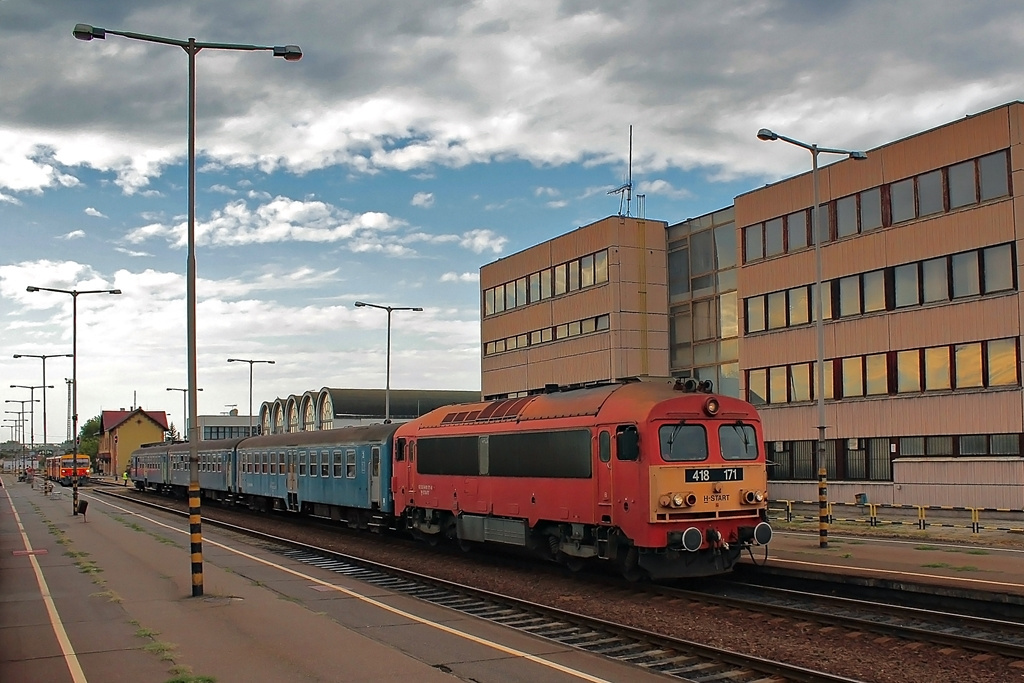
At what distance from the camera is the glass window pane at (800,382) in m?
40.3

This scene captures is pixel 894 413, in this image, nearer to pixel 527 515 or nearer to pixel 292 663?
pixel 527 515

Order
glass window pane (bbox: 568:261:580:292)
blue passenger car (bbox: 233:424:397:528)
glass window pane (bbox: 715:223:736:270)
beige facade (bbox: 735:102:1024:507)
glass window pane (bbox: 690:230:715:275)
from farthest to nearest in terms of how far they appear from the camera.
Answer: glass window pane (bbox: 568:261:580:292) → glass window pane (bbox: 690:230:715:275) → glass window pane (bbox: 715:223:736:270) → beige facade (bbox: 735:102:1024:507) → blue passenger car (bbox: 233:424:397:528)

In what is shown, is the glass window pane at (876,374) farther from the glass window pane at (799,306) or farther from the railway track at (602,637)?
the railway track at (602,637)

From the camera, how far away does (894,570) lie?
60.6 ft

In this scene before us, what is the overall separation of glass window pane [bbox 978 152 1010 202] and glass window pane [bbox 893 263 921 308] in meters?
3.76

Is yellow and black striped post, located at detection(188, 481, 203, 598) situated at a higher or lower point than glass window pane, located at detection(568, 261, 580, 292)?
lower

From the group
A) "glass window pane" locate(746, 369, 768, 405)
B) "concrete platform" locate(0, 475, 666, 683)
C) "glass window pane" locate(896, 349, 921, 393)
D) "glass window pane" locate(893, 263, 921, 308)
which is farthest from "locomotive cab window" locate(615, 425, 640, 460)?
"glass window pane" locate(746, 369, 768, 405)

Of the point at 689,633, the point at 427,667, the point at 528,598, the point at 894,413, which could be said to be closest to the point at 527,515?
the point at 528,598

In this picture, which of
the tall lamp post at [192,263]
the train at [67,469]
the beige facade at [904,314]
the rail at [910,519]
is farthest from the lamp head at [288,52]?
the train at [67,469]

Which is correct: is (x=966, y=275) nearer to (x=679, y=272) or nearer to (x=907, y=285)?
(x=907, y=285)

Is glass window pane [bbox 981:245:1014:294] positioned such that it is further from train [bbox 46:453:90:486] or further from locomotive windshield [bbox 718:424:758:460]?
train [bbox 46:453:90:486]

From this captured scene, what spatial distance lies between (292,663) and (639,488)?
7.42 meters

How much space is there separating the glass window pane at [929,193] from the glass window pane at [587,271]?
704 inches

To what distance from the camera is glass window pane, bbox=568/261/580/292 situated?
167ft
